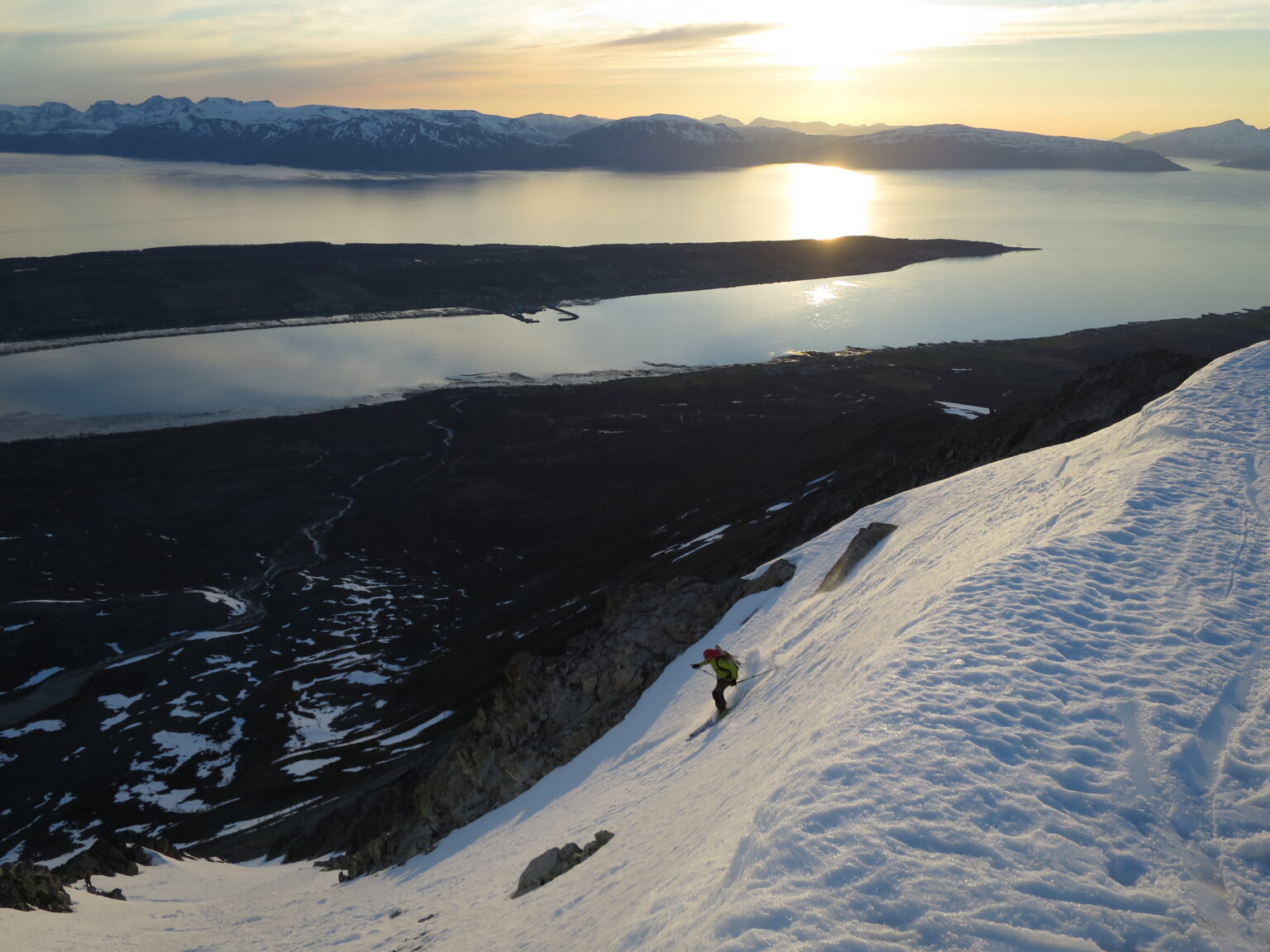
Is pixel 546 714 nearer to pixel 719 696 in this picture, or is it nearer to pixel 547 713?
pixel 547 713

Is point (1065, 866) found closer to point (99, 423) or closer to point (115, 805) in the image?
point (115, 805)

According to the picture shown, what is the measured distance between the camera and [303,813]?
996 inches

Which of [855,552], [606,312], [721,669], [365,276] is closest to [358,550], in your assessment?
[855,552]

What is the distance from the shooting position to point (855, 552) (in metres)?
19.4

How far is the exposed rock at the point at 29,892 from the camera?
1673cm

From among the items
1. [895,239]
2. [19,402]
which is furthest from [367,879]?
[895,239]

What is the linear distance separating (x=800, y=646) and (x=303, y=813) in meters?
17.2

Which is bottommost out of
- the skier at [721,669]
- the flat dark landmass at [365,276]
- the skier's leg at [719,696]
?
the skier's leg at [719,696]

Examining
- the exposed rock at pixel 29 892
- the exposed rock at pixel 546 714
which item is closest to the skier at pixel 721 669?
the exposed rock at pixel 546 714

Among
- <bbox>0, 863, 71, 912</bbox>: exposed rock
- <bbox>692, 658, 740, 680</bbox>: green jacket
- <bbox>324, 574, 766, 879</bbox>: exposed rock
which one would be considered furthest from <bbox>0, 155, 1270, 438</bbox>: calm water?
<bbox>692, 658, 740, 680</bbox>: green jacket

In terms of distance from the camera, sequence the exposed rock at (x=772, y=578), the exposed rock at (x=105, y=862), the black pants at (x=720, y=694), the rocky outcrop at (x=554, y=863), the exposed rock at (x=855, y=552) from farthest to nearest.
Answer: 1. the exposed rock at (x=772, y=578)
2. the exposed rock at (x=105, y=862)
3. the exposed rock at (x=855, y=552)
4. the black pants at (x=720, y=694)
5. the rocky outcrop at (x=554, y=863)

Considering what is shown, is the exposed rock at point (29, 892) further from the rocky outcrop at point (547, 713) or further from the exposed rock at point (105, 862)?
the rocky outcrop at point (547, 713)

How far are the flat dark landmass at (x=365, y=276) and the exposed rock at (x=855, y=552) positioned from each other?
93444 mm

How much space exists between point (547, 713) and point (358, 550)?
27.6 m
